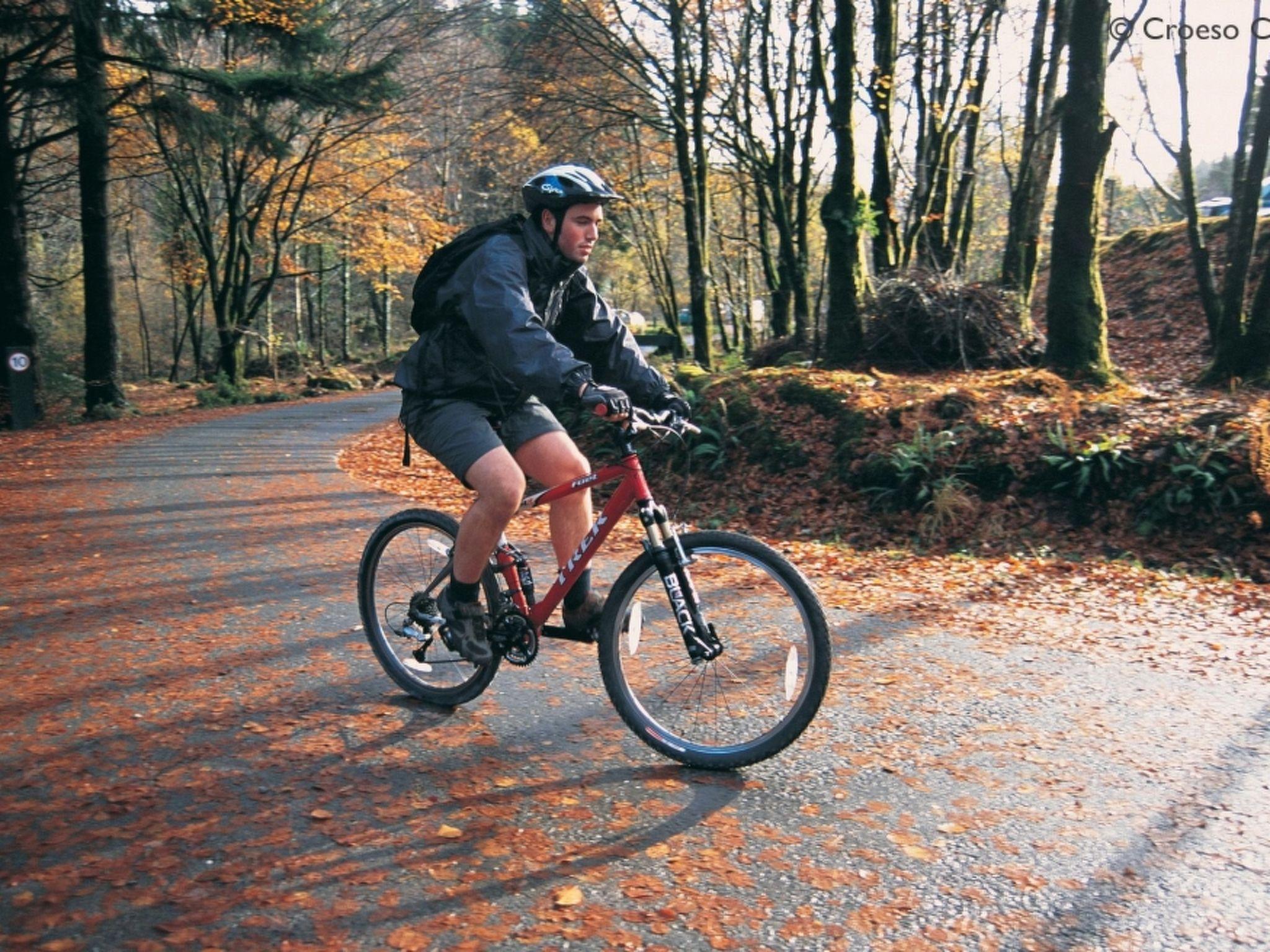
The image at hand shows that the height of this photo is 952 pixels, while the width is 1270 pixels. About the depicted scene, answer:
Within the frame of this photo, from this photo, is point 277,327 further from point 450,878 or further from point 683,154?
point 450,878

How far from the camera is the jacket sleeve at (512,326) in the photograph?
359cm

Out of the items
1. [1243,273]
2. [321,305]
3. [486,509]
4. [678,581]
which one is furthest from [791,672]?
[321,305]

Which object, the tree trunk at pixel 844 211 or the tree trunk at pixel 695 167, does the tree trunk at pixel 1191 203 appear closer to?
the tree trunk at pixel 844 211

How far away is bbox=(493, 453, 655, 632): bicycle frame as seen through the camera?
148 inches

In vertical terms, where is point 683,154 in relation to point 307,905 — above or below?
above

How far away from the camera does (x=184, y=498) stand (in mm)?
9906

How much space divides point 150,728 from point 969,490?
23.5 ft

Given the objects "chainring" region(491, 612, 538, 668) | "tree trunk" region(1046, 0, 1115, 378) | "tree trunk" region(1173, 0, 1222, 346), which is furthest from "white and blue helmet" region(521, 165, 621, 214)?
"tree trunk" region(1173, 0, 1222, 346)

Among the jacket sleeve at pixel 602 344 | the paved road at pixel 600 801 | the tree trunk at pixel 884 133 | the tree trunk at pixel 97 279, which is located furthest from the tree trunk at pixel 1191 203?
the tree trunk at pixel 97 279

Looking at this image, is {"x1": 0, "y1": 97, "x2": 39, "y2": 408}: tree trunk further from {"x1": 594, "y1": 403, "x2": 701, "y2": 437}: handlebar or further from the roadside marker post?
{"x1": 594, "y1": 403, "x2": 701, "y2": 437}: handlebar

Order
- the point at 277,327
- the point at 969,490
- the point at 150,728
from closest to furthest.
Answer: the point at 150,728 < the point at 969,490 < the point at 277,327

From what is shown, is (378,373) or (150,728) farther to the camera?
(378,373)

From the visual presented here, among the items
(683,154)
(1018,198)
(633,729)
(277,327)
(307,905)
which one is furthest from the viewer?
(277,327)

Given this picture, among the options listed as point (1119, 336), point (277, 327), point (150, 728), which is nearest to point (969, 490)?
point (150, 728)
